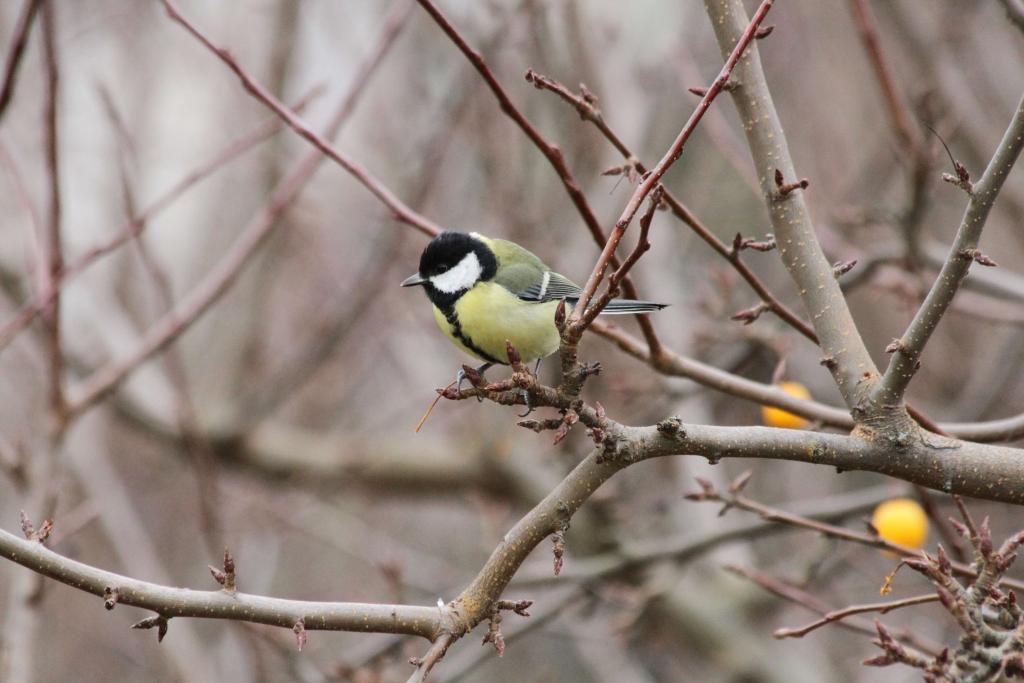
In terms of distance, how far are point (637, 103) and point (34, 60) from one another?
12.7 feet

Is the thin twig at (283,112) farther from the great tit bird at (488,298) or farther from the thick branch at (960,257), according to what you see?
the thick branch at (960,257)

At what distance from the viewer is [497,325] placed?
2.85 meters

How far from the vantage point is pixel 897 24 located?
5461mm

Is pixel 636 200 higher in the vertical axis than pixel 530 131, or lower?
lower

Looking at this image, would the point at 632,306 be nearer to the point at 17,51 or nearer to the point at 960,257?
the point at 960,257

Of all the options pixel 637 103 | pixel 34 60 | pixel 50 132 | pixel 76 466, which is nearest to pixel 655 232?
pixel 637 103

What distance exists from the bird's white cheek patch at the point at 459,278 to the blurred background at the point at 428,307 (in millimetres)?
780

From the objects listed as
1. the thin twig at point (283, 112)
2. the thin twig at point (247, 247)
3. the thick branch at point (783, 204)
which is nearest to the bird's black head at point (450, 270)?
the thin twig at point (283, 112)

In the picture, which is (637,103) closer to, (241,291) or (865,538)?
(241,291)

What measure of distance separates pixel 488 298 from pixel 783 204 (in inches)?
39.2

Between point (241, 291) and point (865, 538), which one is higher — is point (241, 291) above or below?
above

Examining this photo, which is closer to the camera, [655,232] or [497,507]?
[497,507]

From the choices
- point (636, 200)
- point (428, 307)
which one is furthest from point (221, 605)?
point (428, 307)

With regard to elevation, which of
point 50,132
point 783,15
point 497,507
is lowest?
point 50,132
